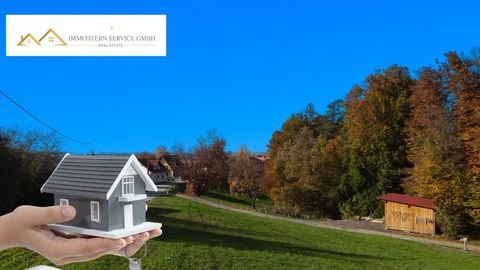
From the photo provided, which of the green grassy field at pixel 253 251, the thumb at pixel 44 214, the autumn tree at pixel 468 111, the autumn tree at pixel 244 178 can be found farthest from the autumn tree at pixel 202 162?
the thumb at pixel 44 214

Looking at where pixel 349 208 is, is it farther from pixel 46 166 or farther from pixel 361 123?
pixel 46 166

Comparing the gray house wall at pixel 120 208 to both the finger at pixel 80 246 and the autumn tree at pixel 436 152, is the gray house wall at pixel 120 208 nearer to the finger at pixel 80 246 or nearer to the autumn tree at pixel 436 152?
the finger at pixel 80 246

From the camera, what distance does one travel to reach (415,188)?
73.7ft

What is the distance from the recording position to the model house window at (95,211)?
2.18 meters

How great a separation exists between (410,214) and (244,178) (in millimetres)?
17807

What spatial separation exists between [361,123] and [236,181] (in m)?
13.9

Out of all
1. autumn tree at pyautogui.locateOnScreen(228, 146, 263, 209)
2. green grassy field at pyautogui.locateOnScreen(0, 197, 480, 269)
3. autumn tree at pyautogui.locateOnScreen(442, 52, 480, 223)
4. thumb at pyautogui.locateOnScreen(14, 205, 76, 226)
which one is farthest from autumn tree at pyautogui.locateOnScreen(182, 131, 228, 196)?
thumb at pyautogui.locateOnScreen(14, 205, 76, 226)

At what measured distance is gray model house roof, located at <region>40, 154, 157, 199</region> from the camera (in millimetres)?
2164

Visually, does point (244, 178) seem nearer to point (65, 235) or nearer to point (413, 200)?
point (413, 200)

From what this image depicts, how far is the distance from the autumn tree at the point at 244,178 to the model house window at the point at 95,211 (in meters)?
33.5

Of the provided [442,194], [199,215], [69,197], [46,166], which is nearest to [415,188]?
[442,194]

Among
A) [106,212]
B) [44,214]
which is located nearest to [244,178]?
[106,212]

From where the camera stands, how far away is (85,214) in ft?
7.27

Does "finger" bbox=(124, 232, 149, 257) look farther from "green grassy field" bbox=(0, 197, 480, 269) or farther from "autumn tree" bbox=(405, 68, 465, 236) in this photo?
"autumn tree" bbox=(405, 68, 465, 236)
